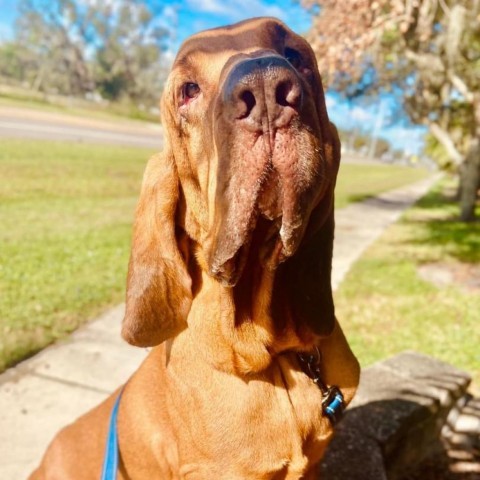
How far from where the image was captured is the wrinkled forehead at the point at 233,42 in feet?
6.48

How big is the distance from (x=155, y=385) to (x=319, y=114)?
54.1 inches

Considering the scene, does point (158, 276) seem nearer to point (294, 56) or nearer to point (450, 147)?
point (294, 56)

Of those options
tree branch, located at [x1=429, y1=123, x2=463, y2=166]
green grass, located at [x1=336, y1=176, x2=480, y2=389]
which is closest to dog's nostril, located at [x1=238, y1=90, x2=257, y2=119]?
green grass, located at [x1=336, y1=176, x2=480, y2=389]

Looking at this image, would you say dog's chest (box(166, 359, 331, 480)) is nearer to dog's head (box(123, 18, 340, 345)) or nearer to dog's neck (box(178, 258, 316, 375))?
dog's neck (box(178, 258, 316, 375))

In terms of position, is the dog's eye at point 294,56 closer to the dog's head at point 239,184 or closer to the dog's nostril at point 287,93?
the dog's head at point 239,184

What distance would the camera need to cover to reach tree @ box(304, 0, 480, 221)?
7.02 m

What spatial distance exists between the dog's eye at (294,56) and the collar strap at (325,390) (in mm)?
1162

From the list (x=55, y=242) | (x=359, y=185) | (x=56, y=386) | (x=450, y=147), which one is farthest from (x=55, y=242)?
(x=359, y=185)

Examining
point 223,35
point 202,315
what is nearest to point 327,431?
point 202,315

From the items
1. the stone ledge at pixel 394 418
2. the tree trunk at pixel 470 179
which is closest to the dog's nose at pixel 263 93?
the stone ledge at pixel 394 418

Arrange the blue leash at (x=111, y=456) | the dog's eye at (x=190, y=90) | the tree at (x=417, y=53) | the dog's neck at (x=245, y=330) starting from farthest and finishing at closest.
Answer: the tree at (x=417, y=53), the blue leash at (x=111, y=456), the dog's neck at (x=245, y=330), the dog's eye at (x=190, y=90)

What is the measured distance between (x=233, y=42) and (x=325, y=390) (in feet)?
4.69

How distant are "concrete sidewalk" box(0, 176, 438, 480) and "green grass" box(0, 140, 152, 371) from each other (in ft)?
0.76

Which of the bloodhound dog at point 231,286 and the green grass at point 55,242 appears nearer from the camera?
the bloodhound dog at point 231,286
